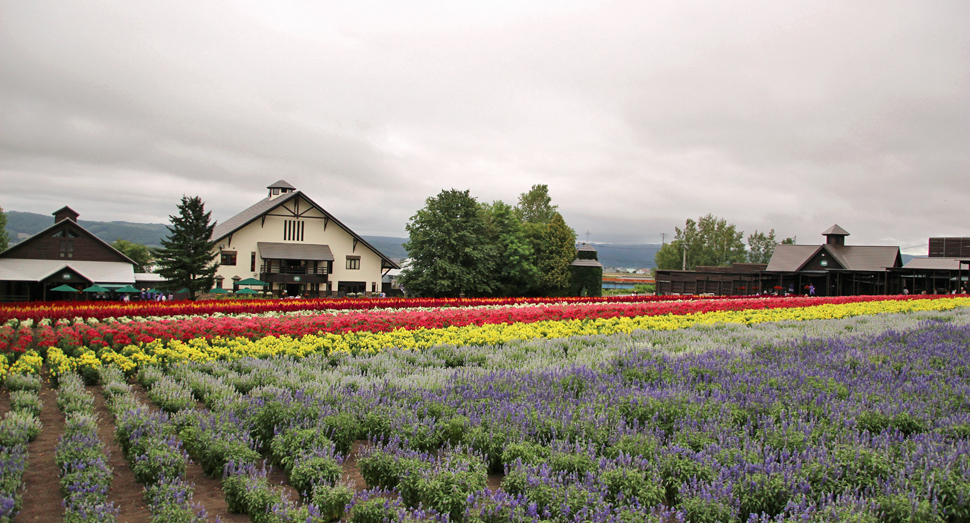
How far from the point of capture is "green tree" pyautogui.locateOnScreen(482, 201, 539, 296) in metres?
48.1

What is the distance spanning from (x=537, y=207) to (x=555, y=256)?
24.1m

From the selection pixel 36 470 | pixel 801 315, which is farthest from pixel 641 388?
pixel 801 315

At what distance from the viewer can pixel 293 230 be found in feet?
159

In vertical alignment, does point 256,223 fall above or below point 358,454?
above

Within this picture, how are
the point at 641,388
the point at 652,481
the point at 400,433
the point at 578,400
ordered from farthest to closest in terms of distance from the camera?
the point at 641,388 → the point at 578,400 → the point at 400,433 → the point at 652,481

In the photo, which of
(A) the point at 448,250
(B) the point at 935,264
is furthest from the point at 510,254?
(B) the point at 935,264

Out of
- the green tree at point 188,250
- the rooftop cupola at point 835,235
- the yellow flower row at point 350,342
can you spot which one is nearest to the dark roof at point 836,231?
the rooftop cupola at point 835,235

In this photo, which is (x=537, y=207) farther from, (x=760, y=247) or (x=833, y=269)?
(x=760, y=247)

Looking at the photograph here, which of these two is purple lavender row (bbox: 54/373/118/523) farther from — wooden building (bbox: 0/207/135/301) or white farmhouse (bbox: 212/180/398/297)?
white farmhouse (bbox: 212/180/398/297)

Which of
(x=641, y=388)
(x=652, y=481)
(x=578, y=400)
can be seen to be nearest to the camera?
(x=652, y=481)

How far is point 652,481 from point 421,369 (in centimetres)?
494

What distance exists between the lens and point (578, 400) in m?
6.43

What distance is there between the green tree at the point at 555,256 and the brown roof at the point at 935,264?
98.5 feet

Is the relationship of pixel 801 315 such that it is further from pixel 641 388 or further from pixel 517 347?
pixel 641 388
